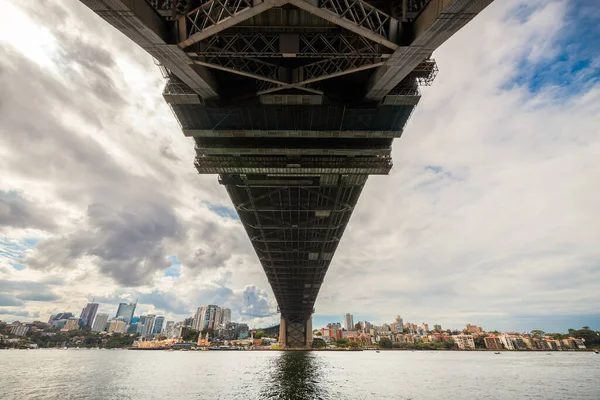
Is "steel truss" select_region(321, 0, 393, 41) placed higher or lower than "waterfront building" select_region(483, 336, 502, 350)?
higher

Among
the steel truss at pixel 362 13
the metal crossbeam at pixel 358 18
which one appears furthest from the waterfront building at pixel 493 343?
the steel truss at pixel 362 13

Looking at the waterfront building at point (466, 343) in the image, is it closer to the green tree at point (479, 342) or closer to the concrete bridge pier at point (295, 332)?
the green tree at point (479, 342)

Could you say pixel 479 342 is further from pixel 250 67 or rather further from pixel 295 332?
pixel 250 67

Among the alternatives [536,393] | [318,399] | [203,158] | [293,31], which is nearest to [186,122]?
[203,158]

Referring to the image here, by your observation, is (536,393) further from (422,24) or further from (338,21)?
(338,21)

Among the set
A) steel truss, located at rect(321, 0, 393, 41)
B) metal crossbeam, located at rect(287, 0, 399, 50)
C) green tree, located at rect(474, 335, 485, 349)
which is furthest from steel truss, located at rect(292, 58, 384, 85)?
green tree, located at rect(474, 335, 485, 349)

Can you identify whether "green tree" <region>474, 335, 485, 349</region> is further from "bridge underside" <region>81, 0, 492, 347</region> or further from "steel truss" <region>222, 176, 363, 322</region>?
"bridge underside" <region>81, 0, 492, 347</region>

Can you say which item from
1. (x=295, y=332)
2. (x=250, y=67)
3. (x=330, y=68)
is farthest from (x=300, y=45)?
(x=295, y=332)
